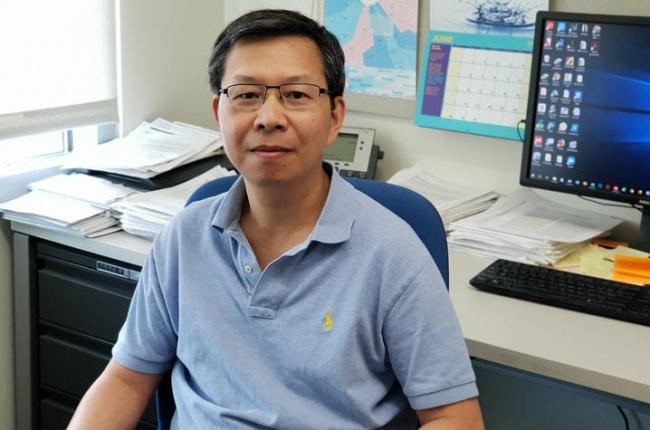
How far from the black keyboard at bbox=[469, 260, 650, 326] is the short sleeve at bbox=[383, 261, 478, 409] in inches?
19.0

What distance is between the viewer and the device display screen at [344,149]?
7.63ft

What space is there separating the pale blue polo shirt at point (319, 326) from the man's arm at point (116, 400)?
63mm

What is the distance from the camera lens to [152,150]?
227 cm

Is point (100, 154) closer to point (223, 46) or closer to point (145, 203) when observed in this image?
point (145, 203)

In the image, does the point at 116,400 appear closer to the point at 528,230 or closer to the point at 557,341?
the point at 557,341

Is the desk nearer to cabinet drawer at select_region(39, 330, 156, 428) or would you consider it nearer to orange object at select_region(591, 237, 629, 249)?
orange object at select_region(591, 237, 629, 249)

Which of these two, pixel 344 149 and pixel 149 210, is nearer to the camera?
pixel 149 210

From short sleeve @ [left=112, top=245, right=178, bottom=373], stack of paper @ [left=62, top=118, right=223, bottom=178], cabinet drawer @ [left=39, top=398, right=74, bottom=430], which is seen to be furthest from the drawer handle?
short sleeve @ [left=112, top=245, right=178, bottom=373]

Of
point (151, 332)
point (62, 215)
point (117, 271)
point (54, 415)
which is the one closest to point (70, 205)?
point (62, 215)

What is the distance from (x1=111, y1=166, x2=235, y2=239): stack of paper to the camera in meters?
1.92

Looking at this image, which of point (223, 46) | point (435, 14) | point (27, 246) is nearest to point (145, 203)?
point (27, 246)

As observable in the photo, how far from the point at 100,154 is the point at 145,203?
39 cm

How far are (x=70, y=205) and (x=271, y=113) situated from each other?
3.22 feet

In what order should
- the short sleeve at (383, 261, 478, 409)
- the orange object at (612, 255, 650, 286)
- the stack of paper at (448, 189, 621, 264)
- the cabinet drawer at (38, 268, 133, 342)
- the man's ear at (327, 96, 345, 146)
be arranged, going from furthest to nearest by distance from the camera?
the cabinet drawer at (38, 268, 133, 342)
the stack of paper at (448, 189, 621, 264)
the orange object at (612, 255, 650, 286)
the man's ear at (327, 96, 345, 146)
the short sleeve at (383, 261, 478, 409)
